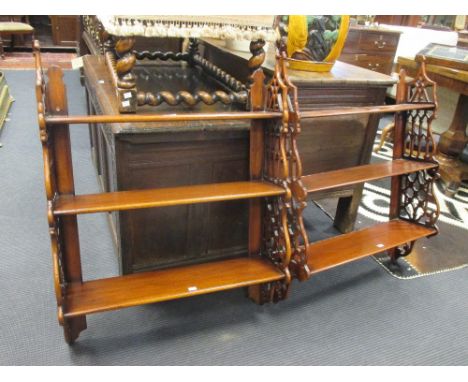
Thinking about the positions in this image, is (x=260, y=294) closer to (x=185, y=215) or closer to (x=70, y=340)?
(x=185, y=215)

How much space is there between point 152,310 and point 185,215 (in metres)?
0.41

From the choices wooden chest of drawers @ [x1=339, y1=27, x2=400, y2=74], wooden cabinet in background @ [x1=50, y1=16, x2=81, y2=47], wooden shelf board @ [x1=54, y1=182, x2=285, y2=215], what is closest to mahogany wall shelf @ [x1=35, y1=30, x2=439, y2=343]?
wooden shelf board @ [x1=54, y1=182, x2=285, y2=215]

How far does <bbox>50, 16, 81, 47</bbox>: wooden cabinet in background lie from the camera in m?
6.64

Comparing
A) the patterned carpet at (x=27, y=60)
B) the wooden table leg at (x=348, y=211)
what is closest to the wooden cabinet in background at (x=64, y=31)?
the patterned carpet at (x=27, y=60)

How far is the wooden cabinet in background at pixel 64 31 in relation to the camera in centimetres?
664

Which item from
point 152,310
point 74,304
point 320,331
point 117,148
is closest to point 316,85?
point 117,148

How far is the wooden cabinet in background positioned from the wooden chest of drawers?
4586 mm

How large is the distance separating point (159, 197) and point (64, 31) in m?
6.56

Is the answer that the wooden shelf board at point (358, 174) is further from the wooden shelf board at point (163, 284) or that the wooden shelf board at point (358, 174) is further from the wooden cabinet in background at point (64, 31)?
the wooden cabinet in background at point (64, 31)

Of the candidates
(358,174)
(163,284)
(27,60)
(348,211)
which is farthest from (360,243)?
(27,60)

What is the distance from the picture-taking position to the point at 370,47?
4.37 m

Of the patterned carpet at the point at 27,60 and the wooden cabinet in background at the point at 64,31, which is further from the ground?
the wooden cabinet in background at the point at 64,31

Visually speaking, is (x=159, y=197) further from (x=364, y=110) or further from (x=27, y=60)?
(x=27, y=60)

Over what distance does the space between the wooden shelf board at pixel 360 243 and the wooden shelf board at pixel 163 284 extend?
221mm
